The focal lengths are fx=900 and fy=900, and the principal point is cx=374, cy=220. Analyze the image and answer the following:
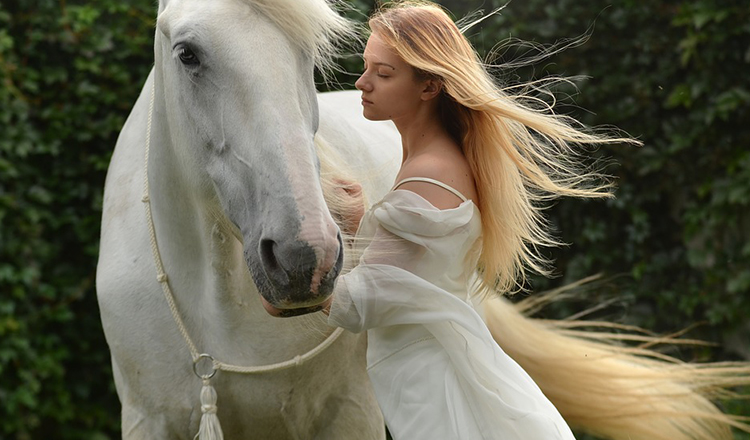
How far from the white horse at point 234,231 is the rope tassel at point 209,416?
41mm

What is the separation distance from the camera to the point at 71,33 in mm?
3844

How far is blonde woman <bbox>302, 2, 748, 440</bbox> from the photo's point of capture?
1.76m

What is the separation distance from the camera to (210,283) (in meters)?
2.03

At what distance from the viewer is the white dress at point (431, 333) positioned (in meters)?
1.75

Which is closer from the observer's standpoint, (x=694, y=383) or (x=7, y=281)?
(x=694, y=383)

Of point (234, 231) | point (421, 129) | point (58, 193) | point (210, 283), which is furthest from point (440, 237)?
point (58, 193)

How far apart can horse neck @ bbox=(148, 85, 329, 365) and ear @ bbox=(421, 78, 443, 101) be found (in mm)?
511

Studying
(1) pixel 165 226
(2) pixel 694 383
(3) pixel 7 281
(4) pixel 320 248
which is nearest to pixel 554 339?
(2) pixel 694 383

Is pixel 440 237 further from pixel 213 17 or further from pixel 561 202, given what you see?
pixel 561 202

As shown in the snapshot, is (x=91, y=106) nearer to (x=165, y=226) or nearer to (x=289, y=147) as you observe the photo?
(x=165, y=226)

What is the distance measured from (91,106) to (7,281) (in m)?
0.82

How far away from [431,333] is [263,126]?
584 millimetres

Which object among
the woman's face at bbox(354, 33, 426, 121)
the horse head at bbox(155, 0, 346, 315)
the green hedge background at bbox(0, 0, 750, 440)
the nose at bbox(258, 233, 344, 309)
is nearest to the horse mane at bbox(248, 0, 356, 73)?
the horse head at bbox(155, 0, 346, 315)

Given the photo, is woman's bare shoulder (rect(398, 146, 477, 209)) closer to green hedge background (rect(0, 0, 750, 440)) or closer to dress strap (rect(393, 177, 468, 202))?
dress strap (rect(393, 177, 468, 202))
